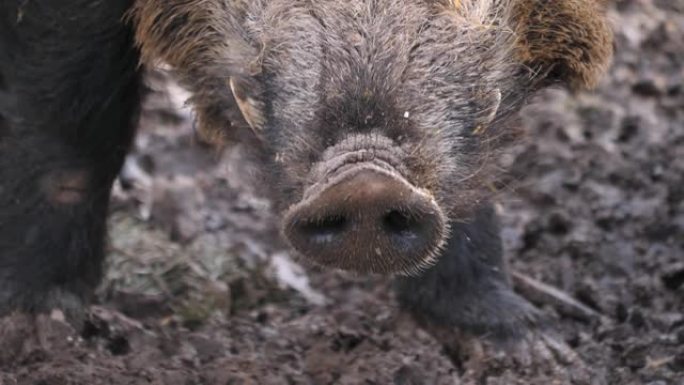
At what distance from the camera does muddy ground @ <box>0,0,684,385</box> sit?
16.0ft

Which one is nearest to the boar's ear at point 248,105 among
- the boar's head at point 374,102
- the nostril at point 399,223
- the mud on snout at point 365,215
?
the boar's head at point 374,102

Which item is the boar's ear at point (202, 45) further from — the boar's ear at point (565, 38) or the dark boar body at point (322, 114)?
the boar's ear at point (565, 38)

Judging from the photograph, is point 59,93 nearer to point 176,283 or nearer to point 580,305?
point 176,283

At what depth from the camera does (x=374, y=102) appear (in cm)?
359

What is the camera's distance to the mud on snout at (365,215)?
3.44 metres

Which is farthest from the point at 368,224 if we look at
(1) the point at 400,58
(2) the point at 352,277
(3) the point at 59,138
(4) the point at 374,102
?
(2) the point at 352,277

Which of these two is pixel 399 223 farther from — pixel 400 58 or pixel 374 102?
pixel 400 58

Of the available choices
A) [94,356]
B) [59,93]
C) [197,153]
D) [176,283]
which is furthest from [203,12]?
[197,153]

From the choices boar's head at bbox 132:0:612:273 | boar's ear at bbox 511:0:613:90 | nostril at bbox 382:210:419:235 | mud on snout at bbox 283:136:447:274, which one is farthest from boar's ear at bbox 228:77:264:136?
boar's ear at bbox 511:0:613:90

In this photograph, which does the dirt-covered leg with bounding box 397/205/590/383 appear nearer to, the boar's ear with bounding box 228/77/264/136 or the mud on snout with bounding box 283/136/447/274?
the boar's ear with bounding box 228/77/264/136

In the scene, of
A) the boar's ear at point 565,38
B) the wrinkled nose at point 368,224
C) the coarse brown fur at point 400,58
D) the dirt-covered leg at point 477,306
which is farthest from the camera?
the dirt-covered leg at point 477,306

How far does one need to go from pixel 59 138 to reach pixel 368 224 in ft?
5.21

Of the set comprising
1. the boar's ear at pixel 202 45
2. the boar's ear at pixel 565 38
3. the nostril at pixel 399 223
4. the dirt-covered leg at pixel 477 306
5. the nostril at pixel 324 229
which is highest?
the boar's ear at pixel 565 38

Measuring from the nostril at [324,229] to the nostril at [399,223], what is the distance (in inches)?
4.0
